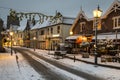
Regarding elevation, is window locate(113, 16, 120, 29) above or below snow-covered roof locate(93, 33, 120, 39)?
above

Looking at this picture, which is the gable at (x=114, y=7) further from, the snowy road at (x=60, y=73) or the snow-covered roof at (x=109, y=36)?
the snowy road at (x=60, y=73)

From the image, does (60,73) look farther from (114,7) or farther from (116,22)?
(114,7)

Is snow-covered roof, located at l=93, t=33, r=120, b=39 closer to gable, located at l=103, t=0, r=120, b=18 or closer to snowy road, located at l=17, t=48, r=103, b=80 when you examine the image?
gable, located at l=103, t=0, r=120, b=18

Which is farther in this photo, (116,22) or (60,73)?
(116,22)

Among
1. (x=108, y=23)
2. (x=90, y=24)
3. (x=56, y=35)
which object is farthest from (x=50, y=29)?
(x=108, y=23)

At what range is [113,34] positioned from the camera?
35.3 m

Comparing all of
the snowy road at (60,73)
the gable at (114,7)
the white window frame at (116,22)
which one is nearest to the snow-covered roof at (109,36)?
the white window frame at (116,22)

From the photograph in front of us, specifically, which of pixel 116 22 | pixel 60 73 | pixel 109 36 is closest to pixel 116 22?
pixel 116 22

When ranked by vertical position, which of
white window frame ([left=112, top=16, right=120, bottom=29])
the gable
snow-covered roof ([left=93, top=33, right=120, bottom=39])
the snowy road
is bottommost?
the snowy road

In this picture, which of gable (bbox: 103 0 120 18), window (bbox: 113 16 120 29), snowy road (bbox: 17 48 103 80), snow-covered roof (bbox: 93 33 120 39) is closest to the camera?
snowy road (bbox: 17 48 103 80)

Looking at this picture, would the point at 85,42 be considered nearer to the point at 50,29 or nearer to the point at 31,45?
the point at 50,29

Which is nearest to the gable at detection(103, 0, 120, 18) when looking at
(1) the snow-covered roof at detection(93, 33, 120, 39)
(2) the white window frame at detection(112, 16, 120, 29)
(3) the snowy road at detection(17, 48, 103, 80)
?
(2) the white window frame at detection(112, 16, 120, 29)

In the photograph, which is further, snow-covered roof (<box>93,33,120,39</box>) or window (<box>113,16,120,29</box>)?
window (<box>113,16,120,29</box>)

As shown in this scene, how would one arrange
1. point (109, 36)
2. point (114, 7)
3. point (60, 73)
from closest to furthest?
1. point (60, 73)
2. point (109, 36)
3. point (114, 7)
